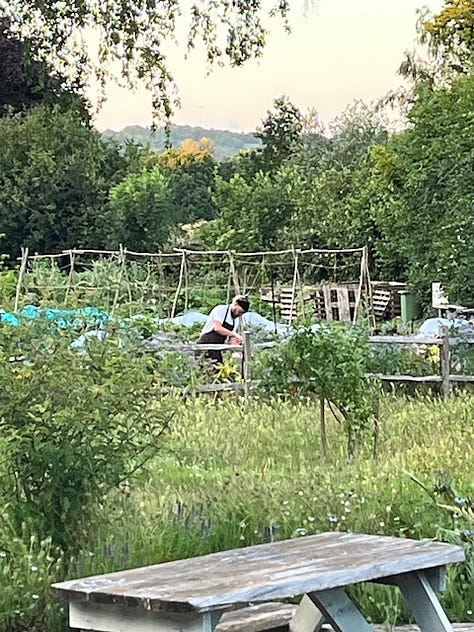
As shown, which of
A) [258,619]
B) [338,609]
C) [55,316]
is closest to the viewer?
[338,609]

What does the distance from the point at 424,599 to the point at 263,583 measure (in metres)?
0.88

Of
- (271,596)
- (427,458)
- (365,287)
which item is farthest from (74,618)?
(365,287)

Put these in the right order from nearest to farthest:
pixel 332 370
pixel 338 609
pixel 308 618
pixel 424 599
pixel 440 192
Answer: pixel 338 609 → pixel 424 599 → pixel 308 618 → pixel 332 370 → pixel 440 192

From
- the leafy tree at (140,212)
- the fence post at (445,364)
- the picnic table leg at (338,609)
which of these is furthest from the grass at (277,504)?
the leafy tree at (140,212)

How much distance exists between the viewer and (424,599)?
430cm

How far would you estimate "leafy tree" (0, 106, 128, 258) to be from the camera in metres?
31.4

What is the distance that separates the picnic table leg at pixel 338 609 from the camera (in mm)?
4004

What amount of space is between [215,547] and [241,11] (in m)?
4.66

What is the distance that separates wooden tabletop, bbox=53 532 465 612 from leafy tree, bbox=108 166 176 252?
2827cm

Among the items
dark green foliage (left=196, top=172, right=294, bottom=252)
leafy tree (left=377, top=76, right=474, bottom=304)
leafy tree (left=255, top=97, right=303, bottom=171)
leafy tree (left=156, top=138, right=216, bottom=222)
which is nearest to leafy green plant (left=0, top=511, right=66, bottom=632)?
leafy tree (left=377, top=76, right=474, bottom=304)

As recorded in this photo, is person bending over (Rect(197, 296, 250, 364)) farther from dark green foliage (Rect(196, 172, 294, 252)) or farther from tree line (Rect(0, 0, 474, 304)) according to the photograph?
dark green foliage (Rect(196, 172, 294, 252))

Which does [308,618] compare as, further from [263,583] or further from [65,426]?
[65,426]

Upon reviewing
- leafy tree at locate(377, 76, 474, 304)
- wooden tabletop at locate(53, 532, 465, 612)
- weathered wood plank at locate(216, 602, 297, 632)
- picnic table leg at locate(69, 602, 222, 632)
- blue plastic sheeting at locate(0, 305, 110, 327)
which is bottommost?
weathered wood plank at locate(216, 602, 297, 632)

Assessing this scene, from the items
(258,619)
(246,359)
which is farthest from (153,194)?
(258,619)
